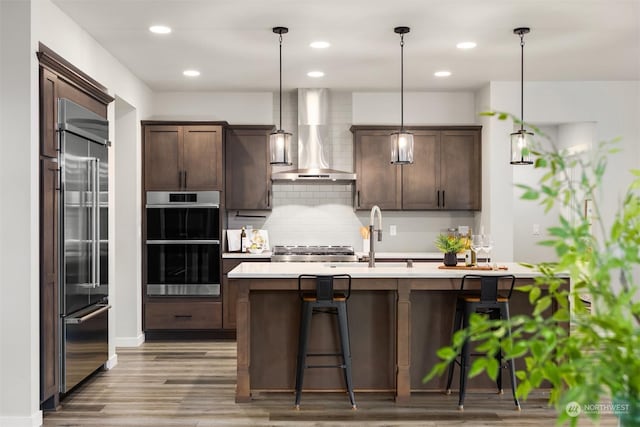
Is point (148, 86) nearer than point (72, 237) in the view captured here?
No

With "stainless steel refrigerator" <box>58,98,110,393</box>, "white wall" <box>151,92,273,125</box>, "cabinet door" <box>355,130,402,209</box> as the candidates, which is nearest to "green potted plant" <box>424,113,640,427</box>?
"stainless steel refrigerator" <box>58,98,110,393</box>

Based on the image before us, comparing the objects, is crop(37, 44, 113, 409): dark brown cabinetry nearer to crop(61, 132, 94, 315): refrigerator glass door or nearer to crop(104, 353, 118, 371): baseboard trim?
crop(61, 132, 94, 315): refrigerator glass door

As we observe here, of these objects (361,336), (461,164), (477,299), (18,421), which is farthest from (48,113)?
(461,164)

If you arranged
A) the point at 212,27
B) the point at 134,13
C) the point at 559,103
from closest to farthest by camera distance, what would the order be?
the point at 134,13, the point at 212,27, the point at 559,103

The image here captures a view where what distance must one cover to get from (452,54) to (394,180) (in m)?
1.84

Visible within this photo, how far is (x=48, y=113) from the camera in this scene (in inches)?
160

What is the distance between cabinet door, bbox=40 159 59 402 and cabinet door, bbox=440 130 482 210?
4373 mm

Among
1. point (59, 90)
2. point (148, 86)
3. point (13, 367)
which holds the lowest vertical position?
point (13, 367)

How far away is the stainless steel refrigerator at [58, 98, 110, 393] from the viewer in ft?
14.0

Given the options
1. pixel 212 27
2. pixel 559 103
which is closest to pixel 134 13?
pixel 212 27

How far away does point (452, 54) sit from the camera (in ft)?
18.7

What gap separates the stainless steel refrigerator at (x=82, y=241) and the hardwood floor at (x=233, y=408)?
256 millimetres

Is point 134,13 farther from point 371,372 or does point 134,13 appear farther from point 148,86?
point 371,372

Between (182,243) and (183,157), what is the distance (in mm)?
933
